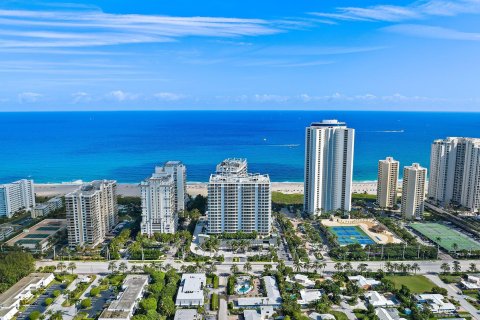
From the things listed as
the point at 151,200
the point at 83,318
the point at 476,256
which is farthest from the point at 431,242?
the point at 83,318

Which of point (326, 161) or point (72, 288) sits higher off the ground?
point (326, 161)

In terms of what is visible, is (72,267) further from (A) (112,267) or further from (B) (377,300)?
(B) (377,300)

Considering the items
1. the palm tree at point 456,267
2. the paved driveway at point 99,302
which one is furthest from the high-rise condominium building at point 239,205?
the palm tree at point 456,267

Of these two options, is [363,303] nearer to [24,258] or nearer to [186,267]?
[186,267]

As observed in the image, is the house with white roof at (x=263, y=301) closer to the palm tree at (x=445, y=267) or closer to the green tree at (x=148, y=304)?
the green tree at (x=148, y=304)

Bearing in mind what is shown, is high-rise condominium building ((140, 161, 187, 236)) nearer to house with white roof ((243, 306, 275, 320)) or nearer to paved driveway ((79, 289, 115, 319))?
paved driveway ((79, 289, 115, 319))

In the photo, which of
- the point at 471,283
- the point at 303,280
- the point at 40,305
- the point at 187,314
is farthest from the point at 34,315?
the point at 471,283
